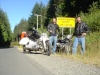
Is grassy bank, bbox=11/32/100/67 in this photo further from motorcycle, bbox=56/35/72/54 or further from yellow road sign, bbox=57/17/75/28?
yellow road sign, bbox=57/17/75/28

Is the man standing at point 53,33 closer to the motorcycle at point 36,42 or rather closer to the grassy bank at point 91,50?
the motorcycle at point 36,42

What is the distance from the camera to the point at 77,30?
54.3 feet

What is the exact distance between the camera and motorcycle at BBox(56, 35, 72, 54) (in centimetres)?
1809

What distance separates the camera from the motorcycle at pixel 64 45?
18086mm

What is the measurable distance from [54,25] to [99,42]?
2769 mm

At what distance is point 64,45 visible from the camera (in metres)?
18.5

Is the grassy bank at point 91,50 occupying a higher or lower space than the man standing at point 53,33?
lower

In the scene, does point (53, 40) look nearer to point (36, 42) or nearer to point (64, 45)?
point (64, 45)

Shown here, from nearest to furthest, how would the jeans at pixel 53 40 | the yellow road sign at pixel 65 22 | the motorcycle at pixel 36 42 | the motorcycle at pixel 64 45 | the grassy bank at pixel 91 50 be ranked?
1. the grassy bank at pixel 91 50
2. the motorcycle at pixel 64 45
3. the jeans at pixel 53 40
4. the motorcycle at pixel 36 42
5. the yellow road sign at pixel 65 22

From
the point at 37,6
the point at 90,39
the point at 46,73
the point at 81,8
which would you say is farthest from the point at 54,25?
the point at 37,6

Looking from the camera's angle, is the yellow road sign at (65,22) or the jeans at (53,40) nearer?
the jeans at (53,40)

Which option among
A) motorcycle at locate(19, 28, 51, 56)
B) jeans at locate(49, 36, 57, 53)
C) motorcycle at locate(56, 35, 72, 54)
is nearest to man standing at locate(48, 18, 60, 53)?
jeans at locate(49, 36, 57, 53)

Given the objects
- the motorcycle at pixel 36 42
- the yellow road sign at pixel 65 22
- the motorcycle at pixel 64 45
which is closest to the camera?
the motorcycle at pixel 64 45

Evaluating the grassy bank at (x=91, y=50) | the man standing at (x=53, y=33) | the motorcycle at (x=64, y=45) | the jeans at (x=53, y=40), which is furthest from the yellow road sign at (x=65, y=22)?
the jeans at (x=53, y=40)
